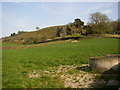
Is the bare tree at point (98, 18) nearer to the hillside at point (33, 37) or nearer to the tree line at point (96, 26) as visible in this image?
A: the tree line at point (96, 26)

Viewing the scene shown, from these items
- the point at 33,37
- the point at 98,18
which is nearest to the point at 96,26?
the point at 98,18

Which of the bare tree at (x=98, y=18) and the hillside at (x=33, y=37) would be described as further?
the hillside at (x=33, y=37)

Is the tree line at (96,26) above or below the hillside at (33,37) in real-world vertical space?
above

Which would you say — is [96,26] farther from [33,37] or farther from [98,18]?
[33,37]

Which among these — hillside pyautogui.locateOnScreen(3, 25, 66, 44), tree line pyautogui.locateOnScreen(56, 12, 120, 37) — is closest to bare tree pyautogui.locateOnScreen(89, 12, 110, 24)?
tree line pyautogui.locateOnScreen(56, 12, 120, 37)

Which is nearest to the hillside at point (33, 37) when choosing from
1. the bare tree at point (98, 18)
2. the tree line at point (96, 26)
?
the tree line at point (96, 26)

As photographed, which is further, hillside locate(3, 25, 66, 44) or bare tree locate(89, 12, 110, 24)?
hillside locate(3, 25, 66, 44)

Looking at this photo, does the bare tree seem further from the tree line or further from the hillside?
the hillside

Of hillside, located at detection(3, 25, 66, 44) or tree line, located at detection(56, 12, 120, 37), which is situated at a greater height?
tree line, located at detection(56, 12, 120, 37)

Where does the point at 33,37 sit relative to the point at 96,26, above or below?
below

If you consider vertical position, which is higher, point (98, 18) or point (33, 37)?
point (98, 18)

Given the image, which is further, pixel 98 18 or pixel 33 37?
pixel 33 37

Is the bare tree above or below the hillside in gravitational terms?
above

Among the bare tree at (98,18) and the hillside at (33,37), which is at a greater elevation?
the bare tree at (98,18)
